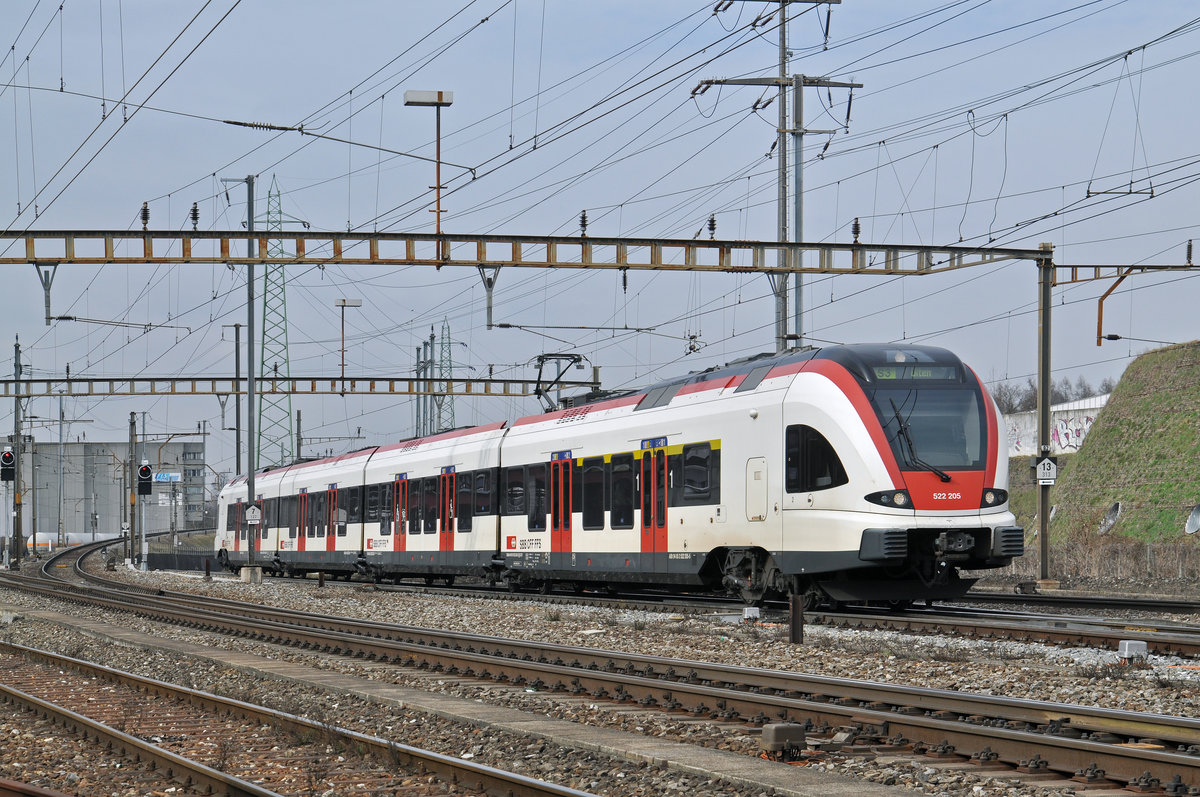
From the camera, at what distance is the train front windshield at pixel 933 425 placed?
1758 cm

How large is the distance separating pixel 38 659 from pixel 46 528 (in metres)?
143

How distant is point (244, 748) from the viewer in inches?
393

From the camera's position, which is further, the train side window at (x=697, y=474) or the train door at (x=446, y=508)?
the train door at (x=446, y=508)

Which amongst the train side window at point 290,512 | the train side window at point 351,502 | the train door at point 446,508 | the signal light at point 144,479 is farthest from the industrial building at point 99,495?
the train door at point 446,508

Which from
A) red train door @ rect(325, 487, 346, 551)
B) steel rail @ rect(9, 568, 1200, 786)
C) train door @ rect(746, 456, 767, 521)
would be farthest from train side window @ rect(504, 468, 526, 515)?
red train door @ rect(325, 487, 346, 551)

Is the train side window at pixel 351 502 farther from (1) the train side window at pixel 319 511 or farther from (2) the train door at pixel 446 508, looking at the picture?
(2) the train door at pixel 446 508

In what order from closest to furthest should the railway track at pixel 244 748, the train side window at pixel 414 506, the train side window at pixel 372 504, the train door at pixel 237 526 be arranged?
the railway track at pixel 244 748, the train side window at pixel 414 506, the train side window at pixel 372 504, the train door at pixel 237 526

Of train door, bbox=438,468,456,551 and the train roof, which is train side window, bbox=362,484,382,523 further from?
the train roof

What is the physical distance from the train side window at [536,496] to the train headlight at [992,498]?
9980mm

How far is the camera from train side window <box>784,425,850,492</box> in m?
17.8

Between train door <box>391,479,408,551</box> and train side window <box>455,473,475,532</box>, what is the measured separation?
344 centimetres

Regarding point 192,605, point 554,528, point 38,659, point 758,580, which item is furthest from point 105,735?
point 192,605

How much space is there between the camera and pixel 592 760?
29.6 ft

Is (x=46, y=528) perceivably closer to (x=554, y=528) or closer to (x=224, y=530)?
(x=224, y=530)
